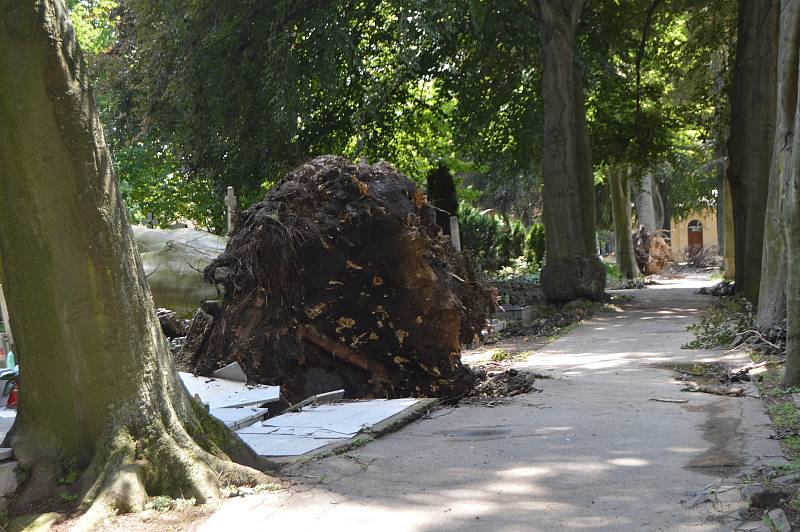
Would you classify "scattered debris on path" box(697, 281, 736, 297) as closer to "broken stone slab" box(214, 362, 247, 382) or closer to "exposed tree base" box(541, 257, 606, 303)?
"exposed tree base" box(541, 257, 606, 303)

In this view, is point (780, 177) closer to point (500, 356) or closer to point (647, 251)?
point (500, 356)

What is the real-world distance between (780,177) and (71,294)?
910 centimetres

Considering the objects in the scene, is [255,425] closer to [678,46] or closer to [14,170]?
[14,170]

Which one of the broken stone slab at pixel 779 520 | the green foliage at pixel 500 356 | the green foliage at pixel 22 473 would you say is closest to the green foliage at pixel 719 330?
the green foliage at pixel 500 356

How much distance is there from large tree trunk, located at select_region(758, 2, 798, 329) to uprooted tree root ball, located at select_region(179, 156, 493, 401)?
4.24 meters

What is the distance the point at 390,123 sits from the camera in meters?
26.2

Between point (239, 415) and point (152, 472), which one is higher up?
point (152, 472)

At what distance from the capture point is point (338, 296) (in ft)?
33.6

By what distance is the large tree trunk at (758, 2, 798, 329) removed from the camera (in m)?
10.4

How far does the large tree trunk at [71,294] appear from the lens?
553cm

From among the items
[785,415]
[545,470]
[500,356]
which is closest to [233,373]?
[545,470]

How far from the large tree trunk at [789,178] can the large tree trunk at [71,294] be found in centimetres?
588

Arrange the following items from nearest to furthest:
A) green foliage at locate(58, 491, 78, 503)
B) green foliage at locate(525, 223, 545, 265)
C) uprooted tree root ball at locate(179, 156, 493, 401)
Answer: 1. green foliage at locate(58, 491, 78, 503)
2. uprooted tree root ball at locate(179, 156, 493, 401)
3. green foliage at locate(525, 223, 545, 265)

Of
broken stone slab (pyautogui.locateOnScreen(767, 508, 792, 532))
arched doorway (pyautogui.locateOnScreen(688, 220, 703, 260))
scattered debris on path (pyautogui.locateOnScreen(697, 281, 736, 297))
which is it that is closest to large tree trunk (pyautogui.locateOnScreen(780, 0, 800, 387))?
broken stone slab (pyautogui.locateOnScreen(767, 508, 792, 532))
